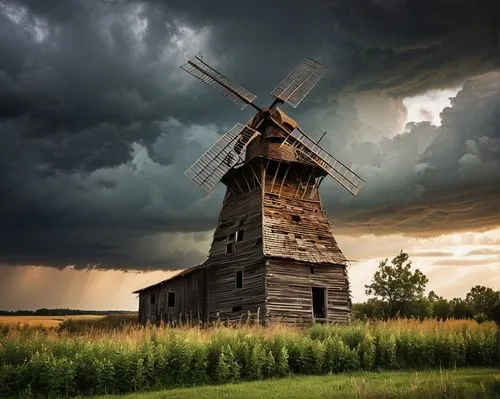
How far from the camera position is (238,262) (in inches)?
1299

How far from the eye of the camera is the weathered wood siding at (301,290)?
30.4 meters

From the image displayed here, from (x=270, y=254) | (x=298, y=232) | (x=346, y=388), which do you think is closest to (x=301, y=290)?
(x=270, y=254)

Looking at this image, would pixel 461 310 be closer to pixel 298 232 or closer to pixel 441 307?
pixel 441 307

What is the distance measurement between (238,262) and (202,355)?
16124mm

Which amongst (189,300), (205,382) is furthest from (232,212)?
(205,382)

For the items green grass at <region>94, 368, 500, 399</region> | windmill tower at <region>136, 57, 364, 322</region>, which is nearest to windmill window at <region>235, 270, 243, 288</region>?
windmill tower at <region>136, 57, 364, 322</region>

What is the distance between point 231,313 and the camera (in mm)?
32312

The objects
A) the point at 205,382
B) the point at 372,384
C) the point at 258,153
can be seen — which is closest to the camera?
the point at 372,384

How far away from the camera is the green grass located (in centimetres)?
1193

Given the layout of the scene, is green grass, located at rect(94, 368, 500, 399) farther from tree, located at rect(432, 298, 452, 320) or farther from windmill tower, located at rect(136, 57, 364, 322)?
tree, located at rect(432, 298, 452, 320)

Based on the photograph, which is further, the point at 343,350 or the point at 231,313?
the point at 231,313

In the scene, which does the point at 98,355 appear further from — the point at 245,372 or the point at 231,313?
the point at 231,313

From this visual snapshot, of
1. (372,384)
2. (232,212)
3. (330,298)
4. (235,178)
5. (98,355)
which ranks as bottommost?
(372,384)

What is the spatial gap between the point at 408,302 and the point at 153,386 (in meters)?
54.8
